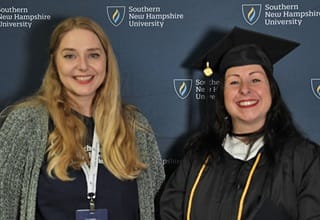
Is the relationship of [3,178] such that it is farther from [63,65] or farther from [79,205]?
[63,65]

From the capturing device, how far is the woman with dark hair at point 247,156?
1.91m

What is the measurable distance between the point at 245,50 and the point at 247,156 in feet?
1.34

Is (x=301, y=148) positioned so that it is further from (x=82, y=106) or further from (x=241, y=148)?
(x=82, y=106)

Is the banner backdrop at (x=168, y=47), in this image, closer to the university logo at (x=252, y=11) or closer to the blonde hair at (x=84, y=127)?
the university logo at (x=252, y=11)

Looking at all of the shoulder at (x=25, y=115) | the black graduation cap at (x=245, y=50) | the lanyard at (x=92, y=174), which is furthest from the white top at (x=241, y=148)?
the shoulder at (x=25, y=115)

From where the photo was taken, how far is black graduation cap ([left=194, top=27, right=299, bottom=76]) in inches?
81.7

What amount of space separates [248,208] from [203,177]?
226 mm

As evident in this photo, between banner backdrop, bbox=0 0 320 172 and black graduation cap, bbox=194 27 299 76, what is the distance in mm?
363

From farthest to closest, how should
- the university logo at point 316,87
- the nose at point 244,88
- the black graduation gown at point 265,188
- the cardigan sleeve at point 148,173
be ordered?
the university logo at point 316,87, the cardigan sleeve at point 148,173, the nose at point 244,88, the black graduation gown at point 265,188

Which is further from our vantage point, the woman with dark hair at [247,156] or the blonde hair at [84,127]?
the blonde hair at [84,127]

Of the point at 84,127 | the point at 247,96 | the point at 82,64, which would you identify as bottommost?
the point at 84,127

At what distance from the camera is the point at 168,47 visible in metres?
2.61

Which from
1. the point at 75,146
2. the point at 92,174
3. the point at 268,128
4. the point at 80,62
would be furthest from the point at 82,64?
the point at 268,128

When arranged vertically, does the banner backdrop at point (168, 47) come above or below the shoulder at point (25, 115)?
above
